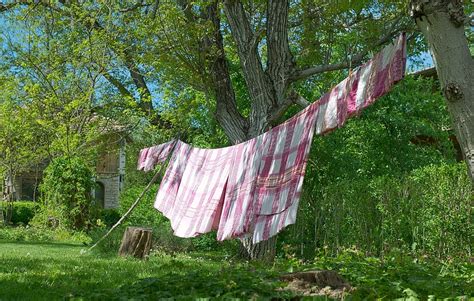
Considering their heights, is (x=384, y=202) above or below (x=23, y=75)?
below

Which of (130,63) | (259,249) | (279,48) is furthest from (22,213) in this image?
(279,48)

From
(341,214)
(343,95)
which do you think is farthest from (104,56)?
(343,95)

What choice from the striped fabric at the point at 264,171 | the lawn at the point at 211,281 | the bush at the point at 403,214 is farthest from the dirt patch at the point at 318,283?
the bush at the point at 403,214

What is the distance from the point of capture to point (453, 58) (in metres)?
3.77

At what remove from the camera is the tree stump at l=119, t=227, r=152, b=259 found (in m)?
8.76

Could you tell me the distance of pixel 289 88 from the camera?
9.20 metres

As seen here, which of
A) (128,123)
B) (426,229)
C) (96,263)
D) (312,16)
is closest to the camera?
(96,263)

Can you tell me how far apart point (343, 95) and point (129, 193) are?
11167 mm

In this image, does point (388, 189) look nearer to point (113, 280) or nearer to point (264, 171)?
point (264, 171)

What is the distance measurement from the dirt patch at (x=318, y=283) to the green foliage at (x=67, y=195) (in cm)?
1068

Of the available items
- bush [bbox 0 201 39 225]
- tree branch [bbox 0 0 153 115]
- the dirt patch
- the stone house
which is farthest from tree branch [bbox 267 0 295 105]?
the stone house

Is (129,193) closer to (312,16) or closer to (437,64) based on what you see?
(312,16)

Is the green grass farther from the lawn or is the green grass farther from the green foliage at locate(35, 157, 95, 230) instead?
the green foliage at locate(35, 157, 95, 230)

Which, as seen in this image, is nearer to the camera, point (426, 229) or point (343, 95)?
point (343, 95)
